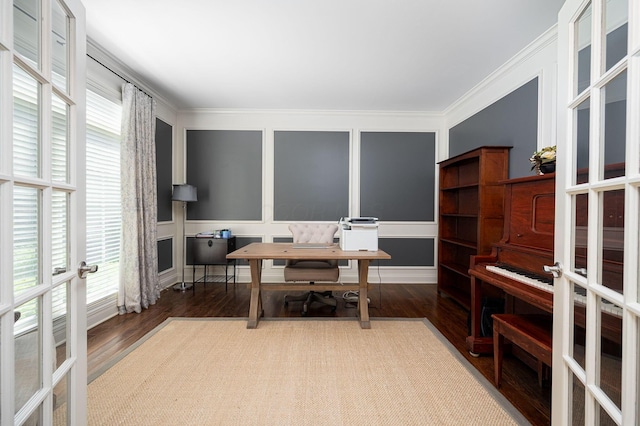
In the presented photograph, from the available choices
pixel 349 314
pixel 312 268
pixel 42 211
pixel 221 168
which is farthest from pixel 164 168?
pixel 42 211

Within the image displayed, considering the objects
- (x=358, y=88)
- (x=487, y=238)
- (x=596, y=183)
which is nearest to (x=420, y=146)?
(x=358, y=88)

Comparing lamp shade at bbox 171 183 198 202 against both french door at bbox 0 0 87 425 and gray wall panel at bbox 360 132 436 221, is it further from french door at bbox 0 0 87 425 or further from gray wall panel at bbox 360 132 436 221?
french door at bbox 0 0 87 425

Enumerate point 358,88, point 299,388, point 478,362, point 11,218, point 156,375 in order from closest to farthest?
point 11,218
point 299,388
point 156,375
point 478,362
point 358,88

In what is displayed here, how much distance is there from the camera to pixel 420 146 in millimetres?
4297

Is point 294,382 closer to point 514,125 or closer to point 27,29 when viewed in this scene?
point 27,29

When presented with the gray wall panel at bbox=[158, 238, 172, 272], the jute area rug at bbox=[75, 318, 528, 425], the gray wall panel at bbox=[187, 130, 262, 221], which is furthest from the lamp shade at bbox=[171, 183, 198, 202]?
the jute area rug at bbox=[75, 318, 528, 425]

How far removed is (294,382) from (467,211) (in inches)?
114

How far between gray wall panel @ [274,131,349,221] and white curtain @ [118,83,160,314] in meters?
1.68

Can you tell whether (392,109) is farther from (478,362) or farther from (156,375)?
(156,375)

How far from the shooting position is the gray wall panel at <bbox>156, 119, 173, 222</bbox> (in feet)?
12.3

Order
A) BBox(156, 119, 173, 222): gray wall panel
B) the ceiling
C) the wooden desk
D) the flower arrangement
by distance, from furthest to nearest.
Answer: BBox(156, 119, 173, 222): gray wall panel, the wooden desk, the ceiling, the flower arrangement

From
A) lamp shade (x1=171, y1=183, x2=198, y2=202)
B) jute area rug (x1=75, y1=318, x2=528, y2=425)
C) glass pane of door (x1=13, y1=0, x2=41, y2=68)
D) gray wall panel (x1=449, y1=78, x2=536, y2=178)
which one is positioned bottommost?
jute area rug (x1=75, y1=318, x2=528, y2=425)

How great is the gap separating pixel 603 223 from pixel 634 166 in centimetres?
21

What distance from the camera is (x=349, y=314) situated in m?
3.04
